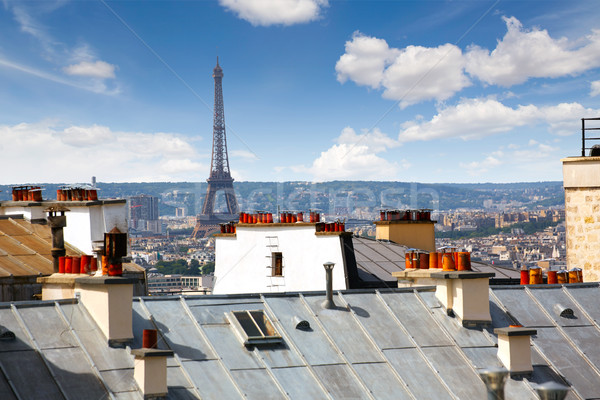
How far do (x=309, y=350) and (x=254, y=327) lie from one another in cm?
122

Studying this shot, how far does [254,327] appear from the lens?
587 inches

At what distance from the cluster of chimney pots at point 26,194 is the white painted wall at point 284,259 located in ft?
27.2

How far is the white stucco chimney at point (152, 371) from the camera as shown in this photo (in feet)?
39.5

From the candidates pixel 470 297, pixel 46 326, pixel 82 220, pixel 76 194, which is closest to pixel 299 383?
pixel 46 326

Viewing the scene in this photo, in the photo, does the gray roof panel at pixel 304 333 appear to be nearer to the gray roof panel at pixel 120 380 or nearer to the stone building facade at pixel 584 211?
the gray roof panel at pixel 120 380

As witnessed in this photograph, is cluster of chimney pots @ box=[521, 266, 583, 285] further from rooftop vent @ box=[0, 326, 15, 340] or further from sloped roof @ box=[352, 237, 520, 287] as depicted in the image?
rooftop vent @ box=[0, 326, 15, 340]

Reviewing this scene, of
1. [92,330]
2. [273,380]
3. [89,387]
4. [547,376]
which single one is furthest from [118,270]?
[547,376]

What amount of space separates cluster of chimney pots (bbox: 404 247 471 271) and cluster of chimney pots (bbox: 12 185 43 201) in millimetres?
19008

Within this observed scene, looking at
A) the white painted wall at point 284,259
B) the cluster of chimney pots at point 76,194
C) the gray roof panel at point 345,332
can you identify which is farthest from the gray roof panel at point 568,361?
the cluster of chimney pots at point 76,194

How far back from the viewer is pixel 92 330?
13.4 m

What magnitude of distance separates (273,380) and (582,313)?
852 centimetres

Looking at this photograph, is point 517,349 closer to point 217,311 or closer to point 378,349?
point 378,349

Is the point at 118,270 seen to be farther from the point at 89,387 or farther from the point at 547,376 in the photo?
the point at 547,376

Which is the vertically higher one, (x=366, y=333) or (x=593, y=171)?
(x=593, y=171)
